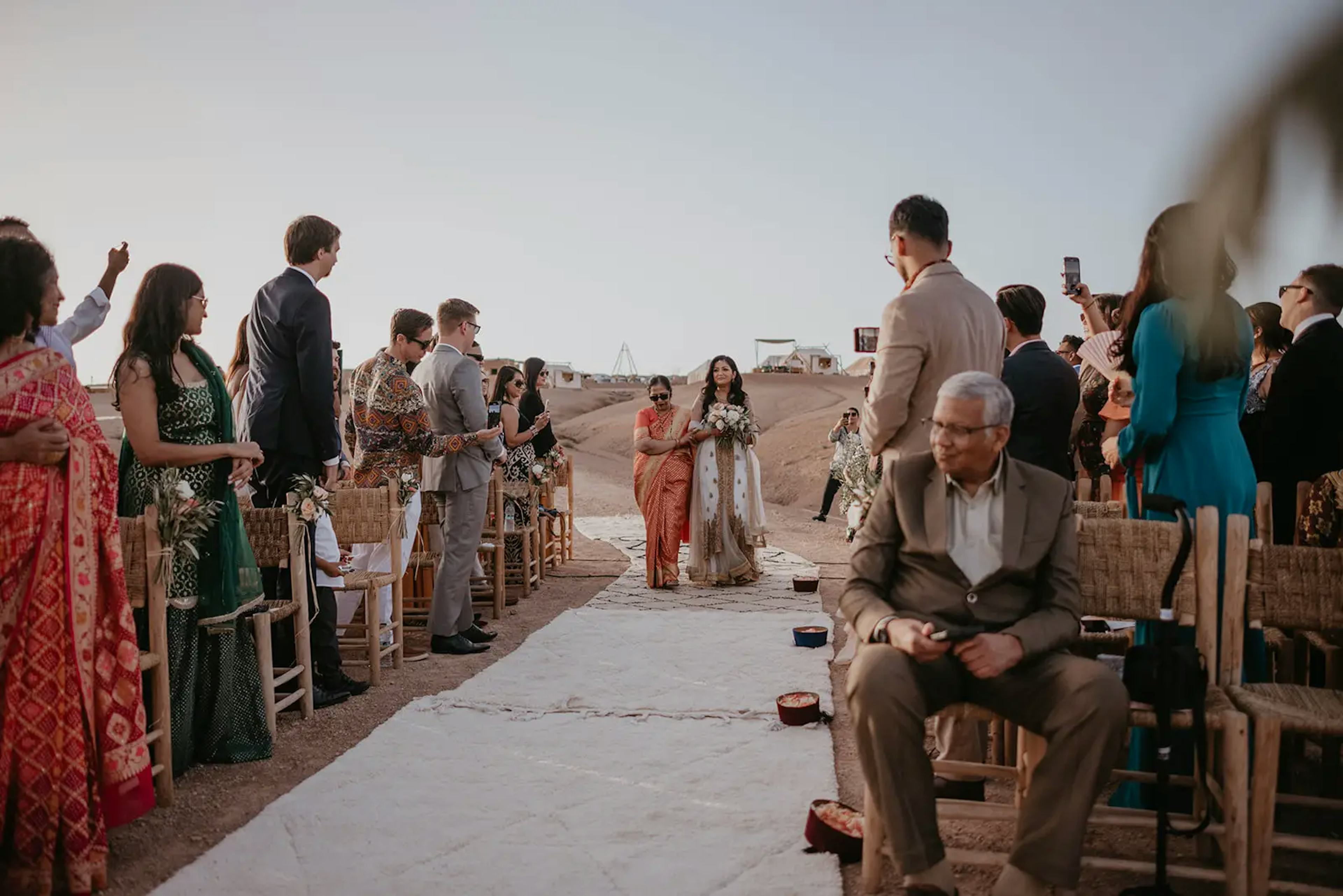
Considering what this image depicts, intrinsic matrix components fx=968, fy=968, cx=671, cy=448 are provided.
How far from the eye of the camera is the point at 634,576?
9.75m

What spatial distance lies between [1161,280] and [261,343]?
4729 mm

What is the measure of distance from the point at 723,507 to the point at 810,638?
2.91 metres

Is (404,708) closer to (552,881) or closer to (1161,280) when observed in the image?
(552,881)

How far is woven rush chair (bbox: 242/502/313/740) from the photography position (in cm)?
455

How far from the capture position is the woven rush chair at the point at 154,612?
352 cm

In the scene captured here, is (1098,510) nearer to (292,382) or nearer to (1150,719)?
(1150,719)

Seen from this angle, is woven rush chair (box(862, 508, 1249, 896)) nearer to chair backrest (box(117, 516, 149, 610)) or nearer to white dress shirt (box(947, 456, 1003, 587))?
white dress shirt (box(947, 456, 1003, 587))

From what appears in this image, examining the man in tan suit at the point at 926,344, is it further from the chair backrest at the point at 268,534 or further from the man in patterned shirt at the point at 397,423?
the man in patterned shirt at the point at 397,423

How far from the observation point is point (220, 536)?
3975 millimetres

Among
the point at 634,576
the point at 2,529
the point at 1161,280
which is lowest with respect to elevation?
the point at 634,576

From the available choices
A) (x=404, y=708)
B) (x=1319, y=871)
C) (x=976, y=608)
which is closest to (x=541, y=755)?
(x=404, y=708)

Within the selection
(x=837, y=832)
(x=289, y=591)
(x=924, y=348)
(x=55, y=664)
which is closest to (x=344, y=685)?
(x=289, y=591)

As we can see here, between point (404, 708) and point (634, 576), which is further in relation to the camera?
point (634, 576)

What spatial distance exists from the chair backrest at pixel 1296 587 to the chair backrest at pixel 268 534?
4.01 m
